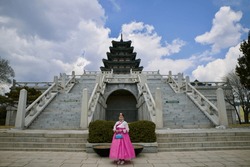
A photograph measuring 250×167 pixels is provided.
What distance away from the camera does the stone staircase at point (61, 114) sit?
11.9m

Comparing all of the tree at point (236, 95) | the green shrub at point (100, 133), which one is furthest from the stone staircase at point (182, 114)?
the tree at point (236, 95)

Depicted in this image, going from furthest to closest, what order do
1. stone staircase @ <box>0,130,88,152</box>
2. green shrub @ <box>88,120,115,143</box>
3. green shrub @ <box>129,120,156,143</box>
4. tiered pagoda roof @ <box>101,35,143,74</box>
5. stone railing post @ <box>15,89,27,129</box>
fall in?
tiered pagoda roof @ <box>101,35,143,74</box>, stone railing post @ <box>15,89,27,129</box>, stone staircase @ <box>0,130,88,152</box>, green shrub @ <box>129,120,156,143</box>, green shrub @ <box>88,120,115,143</box>

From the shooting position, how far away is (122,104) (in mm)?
25609

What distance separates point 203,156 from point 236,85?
26.7 meters

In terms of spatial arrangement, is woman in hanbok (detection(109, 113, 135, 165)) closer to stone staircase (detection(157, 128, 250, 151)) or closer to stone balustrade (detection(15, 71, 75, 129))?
stone staircase (detection(157, 128, 250, 151))

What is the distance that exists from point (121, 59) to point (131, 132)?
39.9 m

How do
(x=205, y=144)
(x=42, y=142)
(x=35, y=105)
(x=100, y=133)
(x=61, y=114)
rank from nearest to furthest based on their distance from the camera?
1. (x=100, y=133)
2. (x=205, y=144)
3. (x=42, y=142)
4. (x=35, y=105)
5. (x=61, y=114)

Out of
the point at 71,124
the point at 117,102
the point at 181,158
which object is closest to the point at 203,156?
the point at 181,158

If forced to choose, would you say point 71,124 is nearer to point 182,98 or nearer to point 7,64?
point 182,98

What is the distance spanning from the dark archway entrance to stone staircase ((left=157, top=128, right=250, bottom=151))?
54.7 ft

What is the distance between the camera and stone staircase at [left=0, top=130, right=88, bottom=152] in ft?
24.9

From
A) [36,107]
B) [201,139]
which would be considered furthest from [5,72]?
[201,139]

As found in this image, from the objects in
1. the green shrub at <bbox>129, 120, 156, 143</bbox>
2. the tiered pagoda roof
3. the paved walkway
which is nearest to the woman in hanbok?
the paved walkway

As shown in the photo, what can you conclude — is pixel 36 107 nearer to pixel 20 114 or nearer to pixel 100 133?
pixel 20 114
